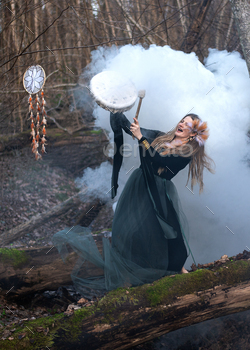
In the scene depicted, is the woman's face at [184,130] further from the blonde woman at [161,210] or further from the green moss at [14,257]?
the green moss at [14,257]

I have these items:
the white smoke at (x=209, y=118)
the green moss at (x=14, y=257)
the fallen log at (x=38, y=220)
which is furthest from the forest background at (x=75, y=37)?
the green moss at (x=14, y=257)

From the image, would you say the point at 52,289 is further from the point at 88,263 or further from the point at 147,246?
the point at 147,246

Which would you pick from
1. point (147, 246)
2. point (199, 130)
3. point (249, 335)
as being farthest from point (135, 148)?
point (249, 335)

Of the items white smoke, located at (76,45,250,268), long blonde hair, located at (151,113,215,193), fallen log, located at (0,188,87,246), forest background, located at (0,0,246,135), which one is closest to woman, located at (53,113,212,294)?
long blonde hair, located at (151,113,215,193)

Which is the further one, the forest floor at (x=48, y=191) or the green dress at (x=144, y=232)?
the forest floor at (x=48, y=191)

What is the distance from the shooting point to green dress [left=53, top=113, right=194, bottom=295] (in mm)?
3029

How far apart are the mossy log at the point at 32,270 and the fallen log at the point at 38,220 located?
5.77ft

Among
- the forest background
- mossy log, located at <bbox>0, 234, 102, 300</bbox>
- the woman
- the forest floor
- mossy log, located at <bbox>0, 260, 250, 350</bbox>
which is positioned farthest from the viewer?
the forest background

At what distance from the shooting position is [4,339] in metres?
2.26

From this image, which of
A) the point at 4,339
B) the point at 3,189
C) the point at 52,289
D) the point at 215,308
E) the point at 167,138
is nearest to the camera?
the point at 4,339

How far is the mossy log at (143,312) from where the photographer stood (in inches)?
92.9

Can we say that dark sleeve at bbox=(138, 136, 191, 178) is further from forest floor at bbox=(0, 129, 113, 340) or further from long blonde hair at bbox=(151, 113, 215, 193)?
forest floor at bbox=(0, 129, 113, 340)

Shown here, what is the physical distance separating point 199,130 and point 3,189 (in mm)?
5226

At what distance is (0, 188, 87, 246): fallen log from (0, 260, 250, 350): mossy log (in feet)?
10.2
